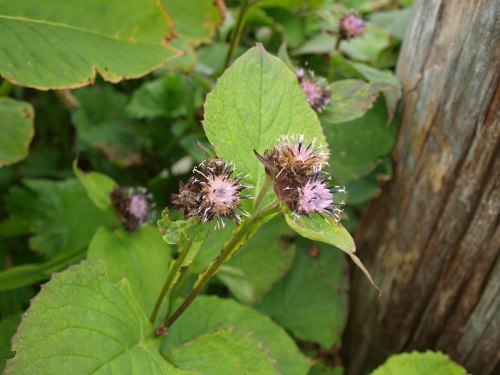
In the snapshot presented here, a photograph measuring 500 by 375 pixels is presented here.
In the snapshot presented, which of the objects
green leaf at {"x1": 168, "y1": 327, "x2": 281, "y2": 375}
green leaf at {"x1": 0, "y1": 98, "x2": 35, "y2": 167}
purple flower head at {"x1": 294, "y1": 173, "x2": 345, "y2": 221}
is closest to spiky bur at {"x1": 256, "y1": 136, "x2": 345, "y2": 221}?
purple flower head at {"x1": 294, "y1": 173, "x2": 345, "y2": 221}

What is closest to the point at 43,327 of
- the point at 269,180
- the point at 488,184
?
the point at 269,180

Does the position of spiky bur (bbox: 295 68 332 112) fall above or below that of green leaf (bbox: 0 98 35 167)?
above

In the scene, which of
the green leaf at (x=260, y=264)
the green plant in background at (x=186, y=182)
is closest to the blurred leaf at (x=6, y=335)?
the green plant in background at (x=186, y=182)

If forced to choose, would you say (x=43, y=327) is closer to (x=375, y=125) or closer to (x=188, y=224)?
(x=188, y=224)

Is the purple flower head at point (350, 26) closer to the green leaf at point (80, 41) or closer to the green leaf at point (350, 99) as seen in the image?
the green leaf at point (350, 99)

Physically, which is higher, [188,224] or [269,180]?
[269,180]

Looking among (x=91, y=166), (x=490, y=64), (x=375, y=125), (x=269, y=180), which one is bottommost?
(x=91, y=166)

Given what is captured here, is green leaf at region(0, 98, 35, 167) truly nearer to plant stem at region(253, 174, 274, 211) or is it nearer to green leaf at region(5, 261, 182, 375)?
green leaf at region(5, 261, 182, 375)
